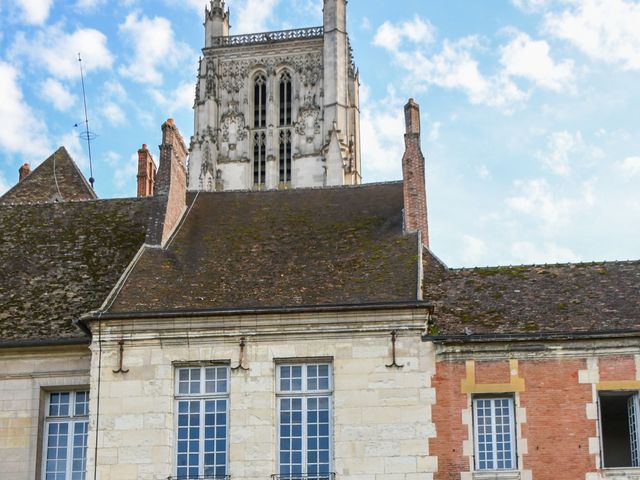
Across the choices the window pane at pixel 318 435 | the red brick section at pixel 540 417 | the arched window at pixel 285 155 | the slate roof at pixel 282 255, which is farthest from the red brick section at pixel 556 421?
the arched window at pixel 285 155

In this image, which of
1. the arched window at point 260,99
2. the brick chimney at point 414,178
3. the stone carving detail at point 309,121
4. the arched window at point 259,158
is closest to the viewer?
the brick chimney at point 414,178

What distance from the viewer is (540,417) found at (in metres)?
18.9

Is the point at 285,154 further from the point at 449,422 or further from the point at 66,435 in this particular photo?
the point at 449,422

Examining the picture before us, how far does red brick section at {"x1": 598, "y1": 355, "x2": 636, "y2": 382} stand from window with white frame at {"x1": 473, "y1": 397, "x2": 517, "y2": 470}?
5.08ft

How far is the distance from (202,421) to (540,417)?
5433mm

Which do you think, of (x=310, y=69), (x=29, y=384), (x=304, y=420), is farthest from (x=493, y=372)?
(x=310, y=69)

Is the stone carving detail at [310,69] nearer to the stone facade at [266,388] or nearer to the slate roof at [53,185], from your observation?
the slate roof at [53,185]

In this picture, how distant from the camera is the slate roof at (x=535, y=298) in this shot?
19.5 meters

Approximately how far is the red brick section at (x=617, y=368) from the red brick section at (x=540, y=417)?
0.32 meters

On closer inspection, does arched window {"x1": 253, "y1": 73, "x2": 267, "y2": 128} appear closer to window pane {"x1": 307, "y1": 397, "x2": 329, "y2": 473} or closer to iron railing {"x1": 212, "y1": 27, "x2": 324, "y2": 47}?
iron railing {"x1": 212, "y1": 27, "x2": 324, "y2": 47}

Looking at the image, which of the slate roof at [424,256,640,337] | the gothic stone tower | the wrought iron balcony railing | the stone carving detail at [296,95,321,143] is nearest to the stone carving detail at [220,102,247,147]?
the gothic stone tower

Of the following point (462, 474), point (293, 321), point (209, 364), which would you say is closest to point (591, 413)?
point (462, 474)

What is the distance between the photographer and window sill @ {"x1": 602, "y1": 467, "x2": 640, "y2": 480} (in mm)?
18422

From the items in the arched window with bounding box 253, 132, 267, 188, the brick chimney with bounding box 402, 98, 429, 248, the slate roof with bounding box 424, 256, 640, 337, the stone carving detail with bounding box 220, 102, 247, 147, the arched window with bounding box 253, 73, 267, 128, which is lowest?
the slate roof with bounding box 424, 256, 640, 337
